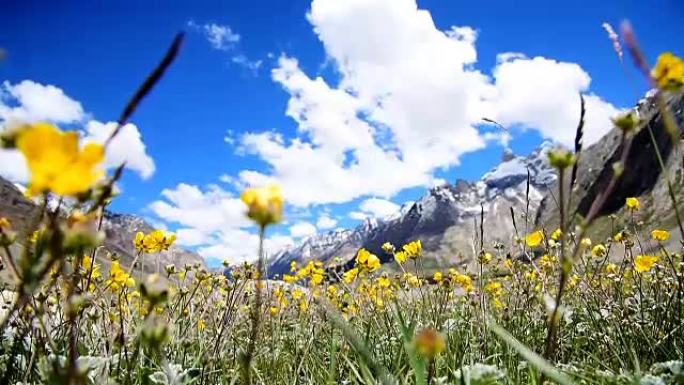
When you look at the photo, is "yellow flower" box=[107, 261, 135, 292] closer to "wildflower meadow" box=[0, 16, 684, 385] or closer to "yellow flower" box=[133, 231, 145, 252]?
"wildflower meadow" box=[0, 16, 684, 385]

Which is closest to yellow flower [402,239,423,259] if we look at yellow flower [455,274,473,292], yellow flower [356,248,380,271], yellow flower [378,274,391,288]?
yellow flower [356,248,380,271]

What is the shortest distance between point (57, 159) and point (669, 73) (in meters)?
1.48

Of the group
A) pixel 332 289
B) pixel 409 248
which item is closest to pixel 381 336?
pixel 409 248

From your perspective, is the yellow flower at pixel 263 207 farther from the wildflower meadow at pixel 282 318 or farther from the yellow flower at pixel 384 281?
the yellow flower at pixel 384 281

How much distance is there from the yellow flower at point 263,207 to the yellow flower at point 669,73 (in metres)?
1.02

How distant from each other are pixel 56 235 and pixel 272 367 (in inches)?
114

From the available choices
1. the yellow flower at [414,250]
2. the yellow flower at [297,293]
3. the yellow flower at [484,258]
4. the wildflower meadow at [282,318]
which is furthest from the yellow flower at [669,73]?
the yellow flower at [297,293]

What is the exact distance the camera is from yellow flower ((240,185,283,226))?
125 centimetres

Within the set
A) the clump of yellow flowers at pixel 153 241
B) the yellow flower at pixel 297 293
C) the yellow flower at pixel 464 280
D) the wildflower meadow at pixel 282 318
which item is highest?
the yellow flower at pixel 297 293

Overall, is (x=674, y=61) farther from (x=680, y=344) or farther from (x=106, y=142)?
(x=680, y=344)

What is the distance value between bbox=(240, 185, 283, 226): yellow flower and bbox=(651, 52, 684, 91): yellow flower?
102 cm

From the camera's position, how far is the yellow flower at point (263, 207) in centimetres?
125

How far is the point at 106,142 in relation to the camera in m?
1.00

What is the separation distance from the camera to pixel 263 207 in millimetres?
1257
